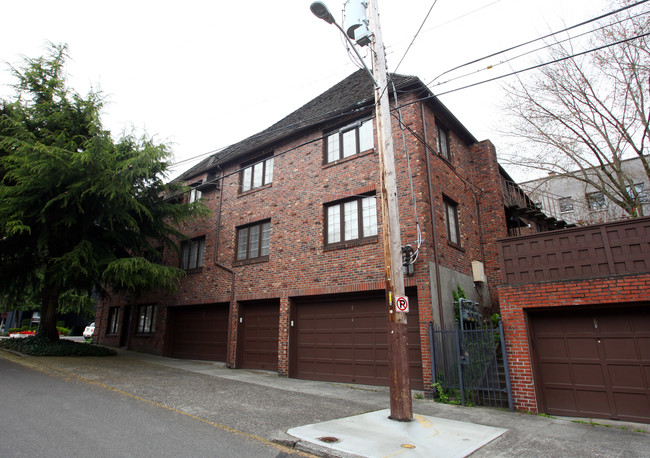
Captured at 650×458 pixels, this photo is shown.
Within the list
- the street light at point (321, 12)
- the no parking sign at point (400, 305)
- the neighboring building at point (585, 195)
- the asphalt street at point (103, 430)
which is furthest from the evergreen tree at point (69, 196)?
the neighboring building at point (585, 195)

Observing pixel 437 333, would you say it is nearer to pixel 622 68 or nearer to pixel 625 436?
pixel 625 436

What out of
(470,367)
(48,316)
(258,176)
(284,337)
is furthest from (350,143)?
(48,316)

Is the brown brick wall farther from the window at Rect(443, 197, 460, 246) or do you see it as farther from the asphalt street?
the asphalt street

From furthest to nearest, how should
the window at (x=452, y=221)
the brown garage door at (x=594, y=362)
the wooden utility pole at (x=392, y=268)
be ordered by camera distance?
the window at (x=452, y=221), the brown garage door at (x=594, y=362), the wooden utility pole at (x=392, y=268)

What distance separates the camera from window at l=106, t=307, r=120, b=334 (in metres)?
21.2

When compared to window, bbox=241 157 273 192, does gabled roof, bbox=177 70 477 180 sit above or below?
above

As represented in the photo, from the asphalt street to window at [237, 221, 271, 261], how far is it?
6.95m

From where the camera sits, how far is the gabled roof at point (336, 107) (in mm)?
12274

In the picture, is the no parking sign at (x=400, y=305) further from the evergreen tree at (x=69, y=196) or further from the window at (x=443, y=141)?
the evergreen tree at (x=69, y=196)

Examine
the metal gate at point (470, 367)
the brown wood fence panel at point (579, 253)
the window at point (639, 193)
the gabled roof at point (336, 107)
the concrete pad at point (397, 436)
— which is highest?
the gabled roof at point (336, 107)

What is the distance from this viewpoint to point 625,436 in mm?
6289

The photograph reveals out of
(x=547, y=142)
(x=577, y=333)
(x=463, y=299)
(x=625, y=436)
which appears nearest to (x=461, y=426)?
(x=625, y=436)

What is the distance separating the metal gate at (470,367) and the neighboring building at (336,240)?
0.38 meters

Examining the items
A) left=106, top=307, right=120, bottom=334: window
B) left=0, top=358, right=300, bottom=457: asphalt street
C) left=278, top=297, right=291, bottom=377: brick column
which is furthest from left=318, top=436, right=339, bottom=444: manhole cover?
left=106, top=307, right=120, bottom=334: window
